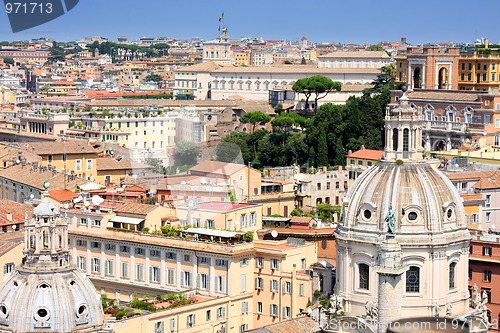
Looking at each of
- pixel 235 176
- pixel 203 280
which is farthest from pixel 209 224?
pixel 235 176

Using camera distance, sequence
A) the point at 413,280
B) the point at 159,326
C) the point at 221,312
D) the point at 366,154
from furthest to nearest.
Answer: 1. the point at 366,154
2. the point at 221,312
3. the point at 413,280
4. the point at 159,326

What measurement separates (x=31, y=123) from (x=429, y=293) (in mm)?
32910

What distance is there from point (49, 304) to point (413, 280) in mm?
7243

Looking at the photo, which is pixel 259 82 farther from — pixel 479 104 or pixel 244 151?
pixel 479 104

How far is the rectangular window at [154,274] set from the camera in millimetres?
26984

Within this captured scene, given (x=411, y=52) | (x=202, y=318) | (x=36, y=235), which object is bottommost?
(x=202, y=318)

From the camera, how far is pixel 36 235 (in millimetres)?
20719

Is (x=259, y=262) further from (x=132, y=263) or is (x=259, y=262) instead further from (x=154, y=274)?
(x=132, y=263)

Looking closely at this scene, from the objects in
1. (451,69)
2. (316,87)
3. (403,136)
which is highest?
(451,69)

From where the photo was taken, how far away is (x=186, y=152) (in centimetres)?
4350

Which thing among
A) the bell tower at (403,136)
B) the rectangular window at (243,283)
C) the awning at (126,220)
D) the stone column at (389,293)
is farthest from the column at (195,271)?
the stone column at (389,293)

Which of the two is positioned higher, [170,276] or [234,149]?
[234,149]

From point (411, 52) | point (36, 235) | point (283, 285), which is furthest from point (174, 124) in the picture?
point (36, 235)

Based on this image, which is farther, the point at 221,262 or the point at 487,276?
the point at 487,276
